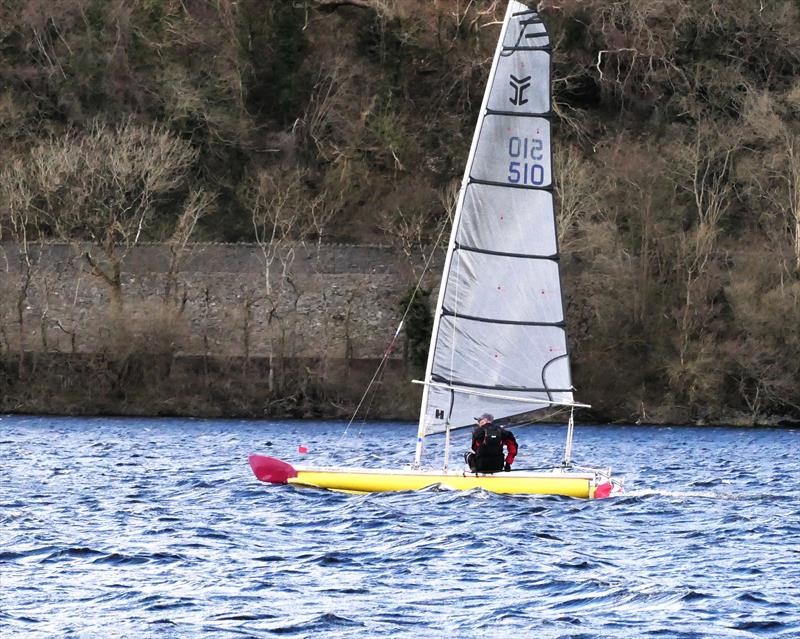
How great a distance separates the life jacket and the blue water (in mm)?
653

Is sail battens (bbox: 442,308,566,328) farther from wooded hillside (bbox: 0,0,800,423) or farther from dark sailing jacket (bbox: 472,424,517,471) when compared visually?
wooded hillside (bbox: 0,0,800,423)

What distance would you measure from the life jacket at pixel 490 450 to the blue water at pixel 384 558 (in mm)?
653

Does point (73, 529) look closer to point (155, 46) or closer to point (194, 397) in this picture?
point (194, 397)

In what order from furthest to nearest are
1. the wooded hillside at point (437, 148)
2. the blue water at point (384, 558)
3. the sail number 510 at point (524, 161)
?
the wooded hillside at point (437, 148), the sail number 510 at point (524, 161), the blue water at point (384, 558)

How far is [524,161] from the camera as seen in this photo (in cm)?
2981

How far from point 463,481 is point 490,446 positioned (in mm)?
782

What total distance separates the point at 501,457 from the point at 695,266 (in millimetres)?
37213

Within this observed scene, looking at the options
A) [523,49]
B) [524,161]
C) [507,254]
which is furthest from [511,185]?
[523,49]

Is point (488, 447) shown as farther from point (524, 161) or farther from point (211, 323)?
point (211, 323)

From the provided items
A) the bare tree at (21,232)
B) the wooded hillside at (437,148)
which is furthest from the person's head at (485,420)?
the bare tree at (21,232)

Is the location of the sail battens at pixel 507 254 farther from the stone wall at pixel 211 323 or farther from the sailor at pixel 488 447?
the stone wall at pixel 211 323

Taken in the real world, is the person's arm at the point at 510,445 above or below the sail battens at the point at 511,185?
below

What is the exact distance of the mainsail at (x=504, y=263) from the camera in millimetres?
29562

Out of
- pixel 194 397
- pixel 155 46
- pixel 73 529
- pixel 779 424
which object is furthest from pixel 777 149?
pixel 73 529
